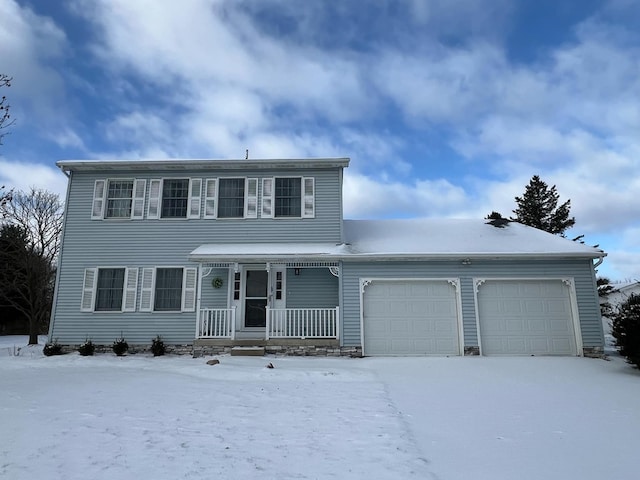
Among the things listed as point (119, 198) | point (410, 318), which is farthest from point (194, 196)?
point (410, 318)

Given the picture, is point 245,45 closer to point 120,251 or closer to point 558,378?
point 120,251

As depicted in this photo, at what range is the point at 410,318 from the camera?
10.9m

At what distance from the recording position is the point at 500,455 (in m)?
4.00

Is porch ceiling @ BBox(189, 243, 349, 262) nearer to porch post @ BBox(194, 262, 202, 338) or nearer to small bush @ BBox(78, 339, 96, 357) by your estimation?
porch post @ BBox(194, 262, 202, 338)

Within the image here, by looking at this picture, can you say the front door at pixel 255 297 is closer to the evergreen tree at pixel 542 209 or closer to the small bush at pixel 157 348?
the small bush at pixel 157 348

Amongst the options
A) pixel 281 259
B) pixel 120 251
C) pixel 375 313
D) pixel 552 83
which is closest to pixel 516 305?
pixel 375 313

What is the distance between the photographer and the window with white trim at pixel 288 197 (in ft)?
40.8

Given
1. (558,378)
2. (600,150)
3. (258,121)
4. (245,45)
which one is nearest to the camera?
(558,378)

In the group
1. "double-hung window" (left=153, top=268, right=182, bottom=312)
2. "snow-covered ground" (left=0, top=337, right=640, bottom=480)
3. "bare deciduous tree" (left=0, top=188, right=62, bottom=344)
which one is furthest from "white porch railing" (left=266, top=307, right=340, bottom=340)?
"bare deciduous tree" (left=0, top=188, right=62, bottom=344)

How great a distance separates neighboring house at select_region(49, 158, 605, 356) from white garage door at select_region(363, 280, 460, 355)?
0.09ft

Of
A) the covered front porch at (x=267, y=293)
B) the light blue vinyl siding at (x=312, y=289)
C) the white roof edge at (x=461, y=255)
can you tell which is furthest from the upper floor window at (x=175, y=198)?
the white roof edge at (x=461, y=255)

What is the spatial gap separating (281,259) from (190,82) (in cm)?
712

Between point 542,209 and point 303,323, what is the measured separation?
2175cm

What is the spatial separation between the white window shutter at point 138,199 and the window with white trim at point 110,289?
70.5 inches
